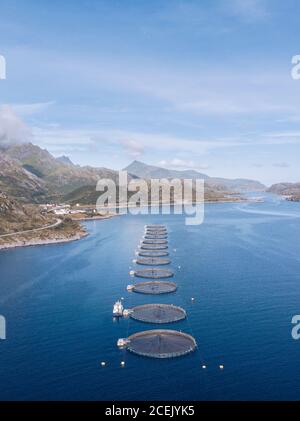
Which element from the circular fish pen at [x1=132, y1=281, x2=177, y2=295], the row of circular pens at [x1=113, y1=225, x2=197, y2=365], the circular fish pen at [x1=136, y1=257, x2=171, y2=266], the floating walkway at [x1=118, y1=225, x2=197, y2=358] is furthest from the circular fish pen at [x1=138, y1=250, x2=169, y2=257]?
the circular fish pen at [x1=132, y1=281, x2=177, y2=295]

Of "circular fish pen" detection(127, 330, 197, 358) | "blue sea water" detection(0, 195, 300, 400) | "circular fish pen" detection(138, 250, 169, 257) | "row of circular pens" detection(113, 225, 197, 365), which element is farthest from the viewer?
"circular fish pen" detection(138, 250, 169, 257)

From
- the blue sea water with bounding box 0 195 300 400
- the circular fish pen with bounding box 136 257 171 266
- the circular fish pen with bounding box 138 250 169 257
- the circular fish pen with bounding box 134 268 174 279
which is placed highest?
the circular fish pen with bounding box 138 250 169 257

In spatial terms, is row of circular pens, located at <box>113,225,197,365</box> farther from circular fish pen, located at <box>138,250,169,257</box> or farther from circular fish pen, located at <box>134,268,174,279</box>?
circular fish pen, located at <box>138,250,169,257</box>

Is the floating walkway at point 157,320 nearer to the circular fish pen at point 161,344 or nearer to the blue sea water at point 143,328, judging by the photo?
the circular fish pen at point 161,344

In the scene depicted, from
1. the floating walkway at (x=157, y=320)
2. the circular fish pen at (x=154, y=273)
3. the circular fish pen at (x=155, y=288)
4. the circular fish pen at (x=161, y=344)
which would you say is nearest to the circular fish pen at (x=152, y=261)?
the floating walkway at (x=157, y=320)

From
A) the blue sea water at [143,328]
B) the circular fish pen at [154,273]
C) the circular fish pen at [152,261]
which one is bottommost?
the blue sea water at [143,328]
